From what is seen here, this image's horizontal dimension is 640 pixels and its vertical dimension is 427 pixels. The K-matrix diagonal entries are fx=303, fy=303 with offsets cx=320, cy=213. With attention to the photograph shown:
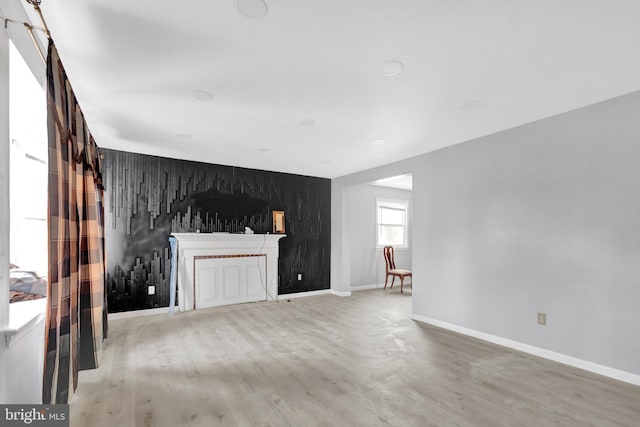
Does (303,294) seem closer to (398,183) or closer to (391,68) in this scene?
A: (398,183)

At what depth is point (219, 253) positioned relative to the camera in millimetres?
5152

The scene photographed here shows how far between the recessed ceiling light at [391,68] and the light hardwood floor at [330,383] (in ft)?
8.10

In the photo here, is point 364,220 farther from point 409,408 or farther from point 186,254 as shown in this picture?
point 409,408

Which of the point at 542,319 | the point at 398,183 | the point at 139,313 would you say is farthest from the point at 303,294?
the point at 542,319

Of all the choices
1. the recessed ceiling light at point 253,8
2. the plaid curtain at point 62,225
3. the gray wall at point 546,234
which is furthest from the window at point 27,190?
the gray wall at point 546,234

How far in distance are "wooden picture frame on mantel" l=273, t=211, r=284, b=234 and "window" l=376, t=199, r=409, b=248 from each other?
250 cm

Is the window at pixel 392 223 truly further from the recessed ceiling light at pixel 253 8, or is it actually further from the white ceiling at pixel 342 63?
the recessed ceiling light at pixel 253 8

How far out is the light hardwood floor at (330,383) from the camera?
6.81 feet

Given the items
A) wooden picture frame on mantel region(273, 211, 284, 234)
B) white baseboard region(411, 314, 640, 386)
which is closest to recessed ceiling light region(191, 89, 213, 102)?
wooden picture frame on mantel region(273, 211, 284, 234)

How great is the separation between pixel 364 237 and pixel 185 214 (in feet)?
12.8

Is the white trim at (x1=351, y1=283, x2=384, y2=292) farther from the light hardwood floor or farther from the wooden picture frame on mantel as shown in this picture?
the light hardwood floor

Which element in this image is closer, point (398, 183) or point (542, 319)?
point (542, 319)

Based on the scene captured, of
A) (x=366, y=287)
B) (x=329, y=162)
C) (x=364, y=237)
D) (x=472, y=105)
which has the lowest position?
(x=366, y=287)

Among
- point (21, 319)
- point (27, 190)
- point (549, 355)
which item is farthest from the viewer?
point (549, 355)
